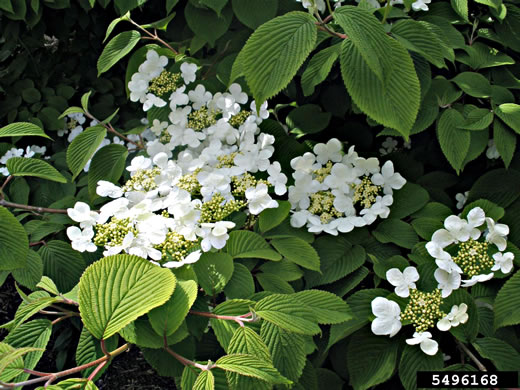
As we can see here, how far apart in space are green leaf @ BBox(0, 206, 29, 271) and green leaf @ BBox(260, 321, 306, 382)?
1.72ft

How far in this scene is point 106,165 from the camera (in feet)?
4.84

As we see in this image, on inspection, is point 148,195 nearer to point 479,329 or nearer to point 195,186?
point 195,186

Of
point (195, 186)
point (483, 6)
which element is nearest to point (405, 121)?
point (195, 186)

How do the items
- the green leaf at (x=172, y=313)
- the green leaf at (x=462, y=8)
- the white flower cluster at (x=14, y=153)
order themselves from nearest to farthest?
1. the green leaf at (x=172, y=313)
2. the green leaf at (x=462, y=8)
3. the white flower cluster at (x=14, y=153)

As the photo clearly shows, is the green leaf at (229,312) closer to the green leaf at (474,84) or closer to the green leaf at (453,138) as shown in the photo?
the green leaf at (453,138)

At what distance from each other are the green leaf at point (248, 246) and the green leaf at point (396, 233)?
0.29 m

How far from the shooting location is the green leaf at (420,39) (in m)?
1.18

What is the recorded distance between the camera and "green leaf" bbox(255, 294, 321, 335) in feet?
2.80

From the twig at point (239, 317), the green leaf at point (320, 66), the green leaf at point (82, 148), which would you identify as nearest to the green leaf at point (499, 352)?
the twig at point (239, 317)

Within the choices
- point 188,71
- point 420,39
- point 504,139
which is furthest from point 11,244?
point 504,139

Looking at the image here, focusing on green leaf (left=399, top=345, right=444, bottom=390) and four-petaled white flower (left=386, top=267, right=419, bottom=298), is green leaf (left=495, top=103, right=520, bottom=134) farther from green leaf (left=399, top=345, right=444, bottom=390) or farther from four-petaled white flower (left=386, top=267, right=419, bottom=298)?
green leaf (left=399, top=345, right=444, bottom=390)

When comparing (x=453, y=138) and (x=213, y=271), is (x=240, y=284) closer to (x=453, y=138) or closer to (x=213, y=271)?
(x=213, y=271)

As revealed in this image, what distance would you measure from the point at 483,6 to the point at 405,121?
2.41 ft

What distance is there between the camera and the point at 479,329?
1.07m
